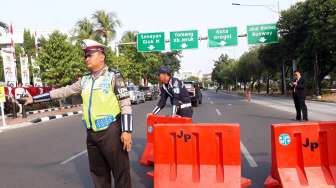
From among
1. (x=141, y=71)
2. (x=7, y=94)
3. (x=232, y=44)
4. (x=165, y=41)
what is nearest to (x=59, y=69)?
(x=7, y=94)

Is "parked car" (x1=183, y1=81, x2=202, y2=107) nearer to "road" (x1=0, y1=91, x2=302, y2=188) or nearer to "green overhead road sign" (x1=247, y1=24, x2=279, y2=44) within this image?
"green overhead road sign" (x1=247, y1=24, x2=279, y2=44)

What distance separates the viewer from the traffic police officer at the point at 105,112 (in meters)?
4.19

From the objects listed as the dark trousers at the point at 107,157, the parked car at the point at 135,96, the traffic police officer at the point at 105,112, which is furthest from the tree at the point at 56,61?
the traffic police officer at the point at 105,112

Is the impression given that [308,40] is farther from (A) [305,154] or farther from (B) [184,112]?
(A) [305,154]

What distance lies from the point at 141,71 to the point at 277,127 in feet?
180

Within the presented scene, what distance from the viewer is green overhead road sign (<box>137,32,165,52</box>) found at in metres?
36.7

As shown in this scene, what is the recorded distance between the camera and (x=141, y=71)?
195ft

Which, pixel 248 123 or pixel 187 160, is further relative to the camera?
pixel 248 123

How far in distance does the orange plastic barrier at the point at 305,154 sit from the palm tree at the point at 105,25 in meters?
41.2

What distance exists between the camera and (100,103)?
13.7 feet

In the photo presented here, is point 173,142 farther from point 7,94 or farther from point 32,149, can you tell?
point 7,94

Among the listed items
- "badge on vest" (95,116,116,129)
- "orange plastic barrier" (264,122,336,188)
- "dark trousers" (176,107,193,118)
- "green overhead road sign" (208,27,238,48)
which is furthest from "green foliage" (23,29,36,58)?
"badge on vest" (95,116,116,129)

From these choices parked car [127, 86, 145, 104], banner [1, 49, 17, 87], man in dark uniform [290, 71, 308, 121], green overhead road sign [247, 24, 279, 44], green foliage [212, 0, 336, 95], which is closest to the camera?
man in dark uniform [290, 71, 308, 121]

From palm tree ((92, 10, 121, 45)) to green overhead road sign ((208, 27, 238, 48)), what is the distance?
43.7ft
